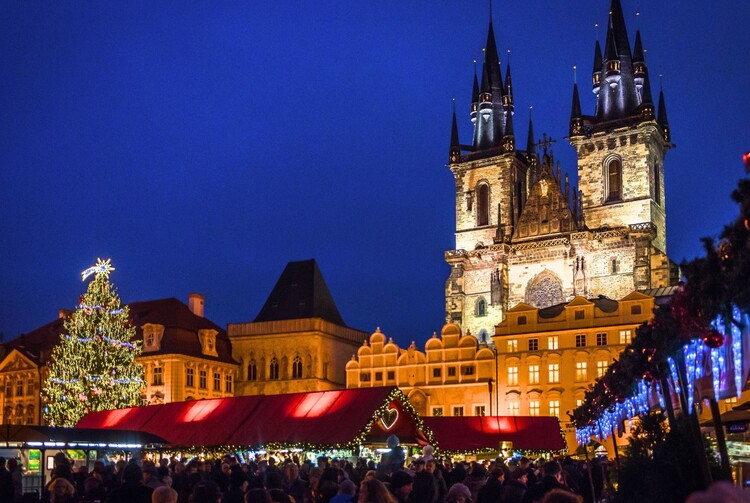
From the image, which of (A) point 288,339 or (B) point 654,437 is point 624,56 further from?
(B) point 654,437

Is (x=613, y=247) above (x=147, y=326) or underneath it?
above

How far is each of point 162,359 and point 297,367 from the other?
7.64m

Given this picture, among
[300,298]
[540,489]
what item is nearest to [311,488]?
[540,489]

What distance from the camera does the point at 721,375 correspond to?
8.05 metres

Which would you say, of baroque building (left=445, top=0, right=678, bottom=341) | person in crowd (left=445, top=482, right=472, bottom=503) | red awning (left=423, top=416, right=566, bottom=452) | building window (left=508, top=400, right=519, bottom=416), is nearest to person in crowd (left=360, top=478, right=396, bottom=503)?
person in crowd (left=445, top=482, right=472, bottom=503)

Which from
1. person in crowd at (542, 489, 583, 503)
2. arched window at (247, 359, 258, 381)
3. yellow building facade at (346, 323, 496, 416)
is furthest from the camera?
arched window at (247, 359, 258, 381)

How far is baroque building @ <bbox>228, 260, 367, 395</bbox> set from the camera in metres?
58.1

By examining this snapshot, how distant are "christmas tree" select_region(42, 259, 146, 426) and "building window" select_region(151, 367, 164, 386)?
13.3 meters

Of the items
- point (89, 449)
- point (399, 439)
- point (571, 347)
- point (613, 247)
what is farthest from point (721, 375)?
point (613, 247)

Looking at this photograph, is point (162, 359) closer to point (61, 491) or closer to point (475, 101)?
point (475, 101)

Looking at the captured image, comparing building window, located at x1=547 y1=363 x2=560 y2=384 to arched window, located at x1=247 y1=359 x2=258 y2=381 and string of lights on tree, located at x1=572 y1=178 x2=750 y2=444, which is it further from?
string of lights on tree, located at x1=572 y1=178 x2=750 y2=444

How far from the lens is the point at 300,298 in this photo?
2373 inches

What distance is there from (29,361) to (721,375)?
58.7 meters

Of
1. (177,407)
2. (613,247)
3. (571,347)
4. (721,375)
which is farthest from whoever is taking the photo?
(613,247)
